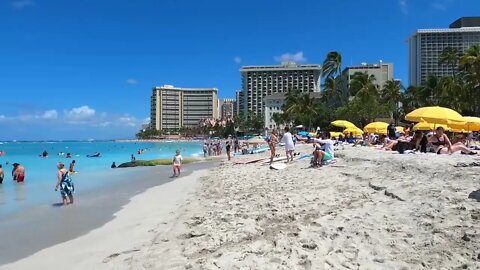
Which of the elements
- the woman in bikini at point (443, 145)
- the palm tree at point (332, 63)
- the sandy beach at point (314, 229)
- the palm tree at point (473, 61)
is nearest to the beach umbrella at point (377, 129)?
the woman in bikini at point (443, 145)

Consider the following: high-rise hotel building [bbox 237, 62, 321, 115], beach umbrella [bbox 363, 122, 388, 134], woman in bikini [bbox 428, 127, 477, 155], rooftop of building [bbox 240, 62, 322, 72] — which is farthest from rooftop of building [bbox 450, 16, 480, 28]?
woman in bikini [bbox 428, 127, 477, 155]

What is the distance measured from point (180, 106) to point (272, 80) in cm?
5414

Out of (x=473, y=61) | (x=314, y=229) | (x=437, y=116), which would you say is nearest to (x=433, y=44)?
(x=473, y=61)

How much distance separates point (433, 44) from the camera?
4055 inches

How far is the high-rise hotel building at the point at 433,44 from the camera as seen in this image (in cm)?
10100

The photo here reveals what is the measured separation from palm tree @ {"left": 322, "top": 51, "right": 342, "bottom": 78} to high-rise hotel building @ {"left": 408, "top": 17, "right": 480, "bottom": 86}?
54.1m

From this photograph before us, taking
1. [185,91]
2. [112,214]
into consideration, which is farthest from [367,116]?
[185,91]

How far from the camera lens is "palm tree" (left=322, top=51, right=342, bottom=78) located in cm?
5572

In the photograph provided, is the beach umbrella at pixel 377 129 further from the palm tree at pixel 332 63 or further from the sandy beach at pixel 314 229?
the palm tree at pixel 332 63

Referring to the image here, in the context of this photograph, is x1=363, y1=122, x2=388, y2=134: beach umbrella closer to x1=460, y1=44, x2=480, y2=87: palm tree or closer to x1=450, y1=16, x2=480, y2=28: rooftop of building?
x1=460, y1=44, x2=480, y2=87: palm tree

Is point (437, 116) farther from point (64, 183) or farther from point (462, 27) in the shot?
point (462, 27)

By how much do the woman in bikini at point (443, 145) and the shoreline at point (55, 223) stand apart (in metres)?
9.94

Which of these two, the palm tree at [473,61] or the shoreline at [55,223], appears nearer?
the shoreline at [55,223]

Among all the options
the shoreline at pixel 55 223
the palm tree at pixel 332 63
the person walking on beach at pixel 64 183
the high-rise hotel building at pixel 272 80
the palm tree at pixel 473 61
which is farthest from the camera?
the high-rise hotel building at pixel 272 80
